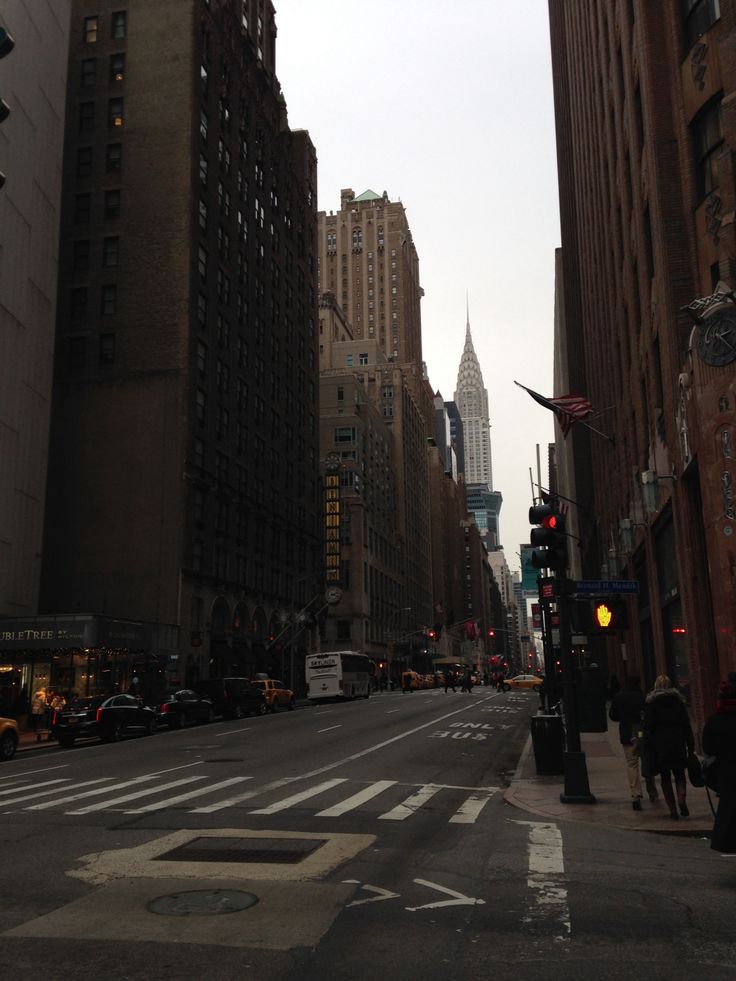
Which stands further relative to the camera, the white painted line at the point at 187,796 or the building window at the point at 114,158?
the building window at the point at 114,158

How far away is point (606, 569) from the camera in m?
42.7

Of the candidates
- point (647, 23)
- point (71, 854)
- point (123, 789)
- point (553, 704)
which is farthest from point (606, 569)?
point (71, 854)

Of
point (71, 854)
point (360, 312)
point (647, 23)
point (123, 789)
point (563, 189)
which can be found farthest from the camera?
point (360, 312)

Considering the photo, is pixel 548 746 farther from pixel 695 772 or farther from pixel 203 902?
pixel 203 902

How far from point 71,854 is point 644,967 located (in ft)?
22.4

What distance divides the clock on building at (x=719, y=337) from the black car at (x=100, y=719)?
21607 millimetres

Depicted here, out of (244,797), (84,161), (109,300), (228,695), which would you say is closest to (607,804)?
(244,797)

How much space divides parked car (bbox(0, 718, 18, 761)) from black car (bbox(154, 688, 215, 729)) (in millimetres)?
9931

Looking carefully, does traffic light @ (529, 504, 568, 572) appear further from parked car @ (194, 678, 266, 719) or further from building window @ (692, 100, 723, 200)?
parked car @ (194, 678, 266, 719)

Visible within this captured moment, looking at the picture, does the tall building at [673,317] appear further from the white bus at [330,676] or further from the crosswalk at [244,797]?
the white bus at [330,676]

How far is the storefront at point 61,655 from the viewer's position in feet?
131

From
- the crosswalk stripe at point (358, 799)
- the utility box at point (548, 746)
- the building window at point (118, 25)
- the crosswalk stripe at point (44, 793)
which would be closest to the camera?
the crosswalk stripe at point (358, 799)

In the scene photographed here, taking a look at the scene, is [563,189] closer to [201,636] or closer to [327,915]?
[201,636]

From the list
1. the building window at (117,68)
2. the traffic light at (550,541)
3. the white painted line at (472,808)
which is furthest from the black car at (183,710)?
the building window at (117,68)
